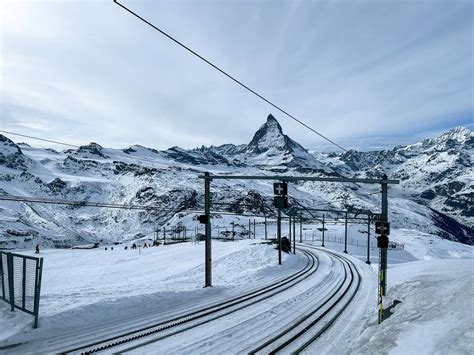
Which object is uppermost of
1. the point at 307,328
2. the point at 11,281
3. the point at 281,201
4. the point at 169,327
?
the point at 281,201

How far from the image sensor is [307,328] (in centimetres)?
1268

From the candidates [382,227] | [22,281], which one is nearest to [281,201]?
[382,227]

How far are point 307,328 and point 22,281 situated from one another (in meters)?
10.9

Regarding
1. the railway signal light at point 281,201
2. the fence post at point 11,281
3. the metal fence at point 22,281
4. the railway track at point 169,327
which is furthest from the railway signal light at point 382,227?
the fence post at point 11,281

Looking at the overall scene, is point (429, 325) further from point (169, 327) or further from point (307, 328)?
point (169, 327)

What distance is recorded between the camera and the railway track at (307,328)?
35.1ft

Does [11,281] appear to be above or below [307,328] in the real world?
above

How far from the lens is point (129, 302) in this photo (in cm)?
1491

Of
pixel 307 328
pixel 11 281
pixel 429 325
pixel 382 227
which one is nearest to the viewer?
pixel 429 325

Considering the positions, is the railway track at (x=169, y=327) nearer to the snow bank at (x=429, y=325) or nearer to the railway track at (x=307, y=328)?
the railway track at (x=307, y=328)

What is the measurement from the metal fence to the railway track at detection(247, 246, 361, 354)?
309 inches

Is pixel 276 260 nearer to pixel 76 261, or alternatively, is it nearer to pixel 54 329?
pixel 54 329

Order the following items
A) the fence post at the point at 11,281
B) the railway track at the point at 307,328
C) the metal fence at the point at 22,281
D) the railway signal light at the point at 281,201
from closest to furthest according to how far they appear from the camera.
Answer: the railway track at the point at 307,328, the metal fence at the point at 22,281, the fence post at the point at 11,281, the railway signal light at the point at 281,201

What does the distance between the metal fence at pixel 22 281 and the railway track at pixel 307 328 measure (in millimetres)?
7841
